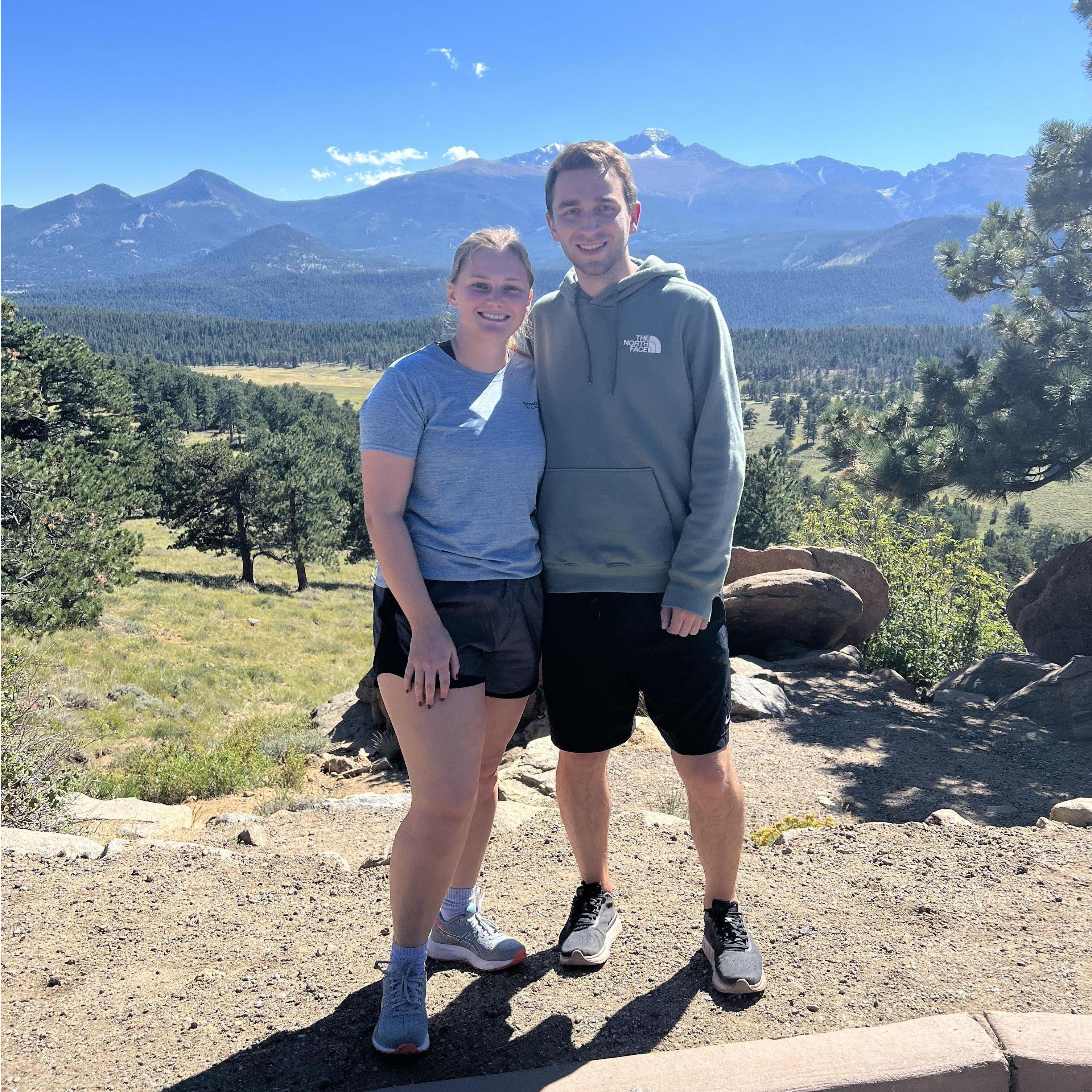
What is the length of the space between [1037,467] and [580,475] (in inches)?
356

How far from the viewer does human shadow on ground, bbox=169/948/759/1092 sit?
2469 millimetres

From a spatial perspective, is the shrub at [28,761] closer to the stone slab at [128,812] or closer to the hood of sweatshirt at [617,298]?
the stone slab at [128,812]

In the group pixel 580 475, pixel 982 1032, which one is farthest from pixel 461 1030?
pixel 580 475

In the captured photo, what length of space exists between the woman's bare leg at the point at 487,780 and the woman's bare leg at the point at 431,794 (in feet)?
0.24

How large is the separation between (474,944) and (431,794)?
885mm

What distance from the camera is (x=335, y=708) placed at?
11977 mm

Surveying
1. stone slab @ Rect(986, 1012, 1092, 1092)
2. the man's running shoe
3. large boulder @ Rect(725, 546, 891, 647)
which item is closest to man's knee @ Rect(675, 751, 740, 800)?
the man's running shoe

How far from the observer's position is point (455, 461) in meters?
2.48

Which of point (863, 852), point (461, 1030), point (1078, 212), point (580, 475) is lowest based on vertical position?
point (863, 852)

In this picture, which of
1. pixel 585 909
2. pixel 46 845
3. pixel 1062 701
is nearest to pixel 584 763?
pixel 585 909

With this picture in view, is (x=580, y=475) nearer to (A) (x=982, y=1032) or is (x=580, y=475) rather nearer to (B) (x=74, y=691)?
(A) (x=982, y=1032)

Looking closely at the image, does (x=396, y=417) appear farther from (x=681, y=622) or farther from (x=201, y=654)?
(x=201, y=654)

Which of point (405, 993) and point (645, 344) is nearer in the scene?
point (405, 993)

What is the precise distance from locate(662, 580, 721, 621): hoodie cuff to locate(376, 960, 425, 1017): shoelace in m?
→ 1.36
